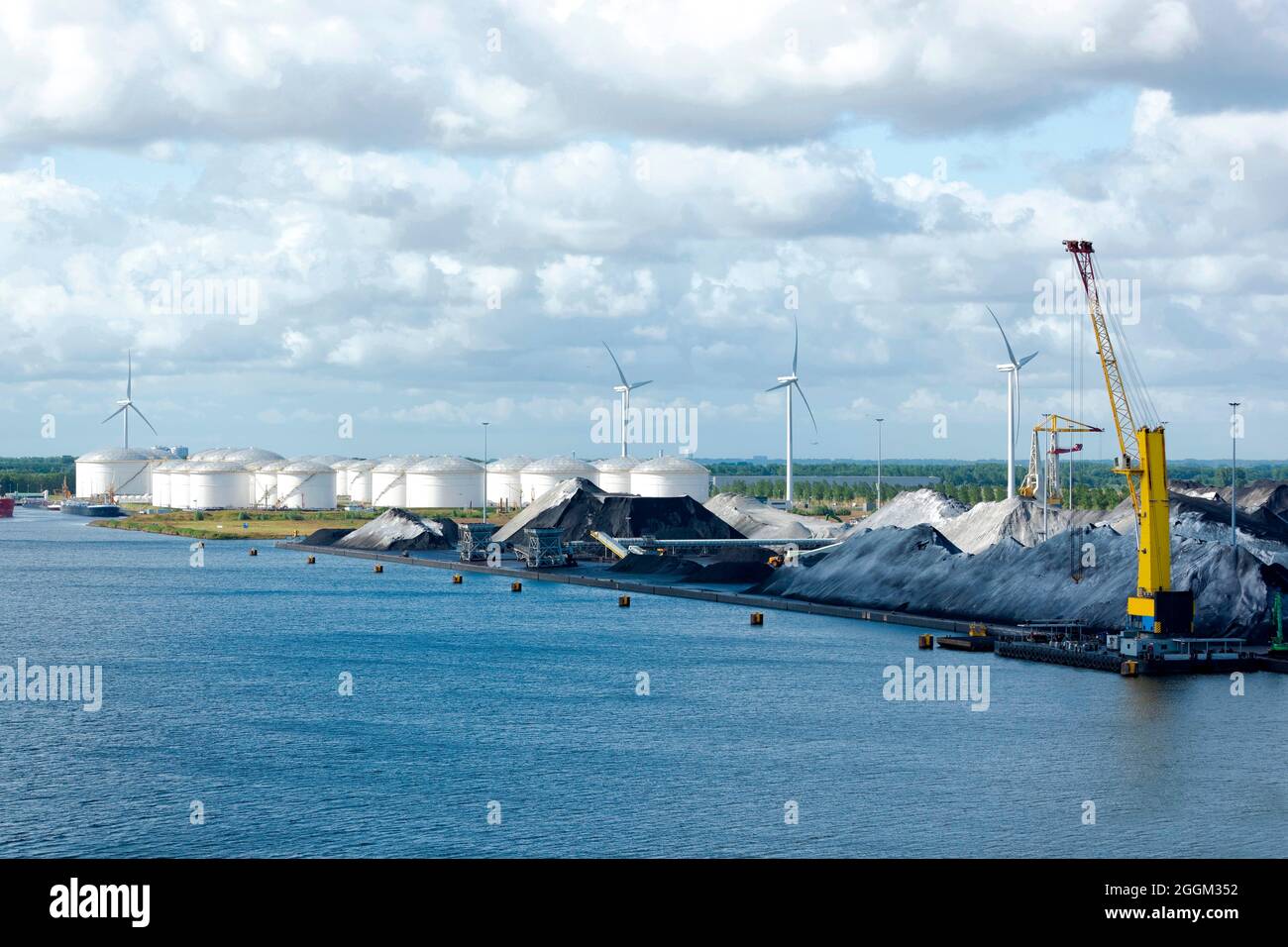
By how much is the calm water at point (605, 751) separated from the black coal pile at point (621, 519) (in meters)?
67.6

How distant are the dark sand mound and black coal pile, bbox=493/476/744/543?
138 ft

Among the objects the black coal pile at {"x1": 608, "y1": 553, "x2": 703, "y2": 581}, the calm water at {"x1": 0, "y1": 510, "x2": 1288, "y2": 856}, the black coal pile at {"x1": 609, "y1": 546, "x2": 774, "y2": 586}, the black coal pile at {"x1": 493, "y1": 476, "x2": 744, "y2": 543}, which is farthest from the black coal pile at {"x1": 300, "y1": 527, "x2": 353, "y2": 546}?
the calm water at {"x1": 0, "y1": 510, "x2": 1288, "y2": 856}

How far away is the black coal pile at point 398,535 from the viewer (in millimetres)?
173125

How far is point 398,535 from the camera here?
570 ft

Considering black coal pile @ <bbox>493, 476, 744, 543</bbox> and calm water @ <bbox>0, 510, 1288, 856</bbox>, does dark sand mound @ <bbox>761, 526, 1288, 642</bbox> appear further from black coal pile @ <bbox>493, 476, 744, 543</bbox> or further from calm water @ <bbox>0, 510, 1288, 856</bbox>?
black coal pile @ <bbox>493, 476, 744, 543</bbox>

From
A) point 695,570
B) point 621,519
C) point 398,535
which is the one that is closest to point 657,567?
point 695,570

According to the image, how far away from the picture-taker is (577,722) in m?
61.0

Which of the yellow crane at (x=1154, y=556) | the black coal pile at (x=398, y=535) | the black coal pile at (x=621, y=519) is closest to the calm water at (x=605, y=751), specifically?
the yellow crane at (x=1154, y=556)

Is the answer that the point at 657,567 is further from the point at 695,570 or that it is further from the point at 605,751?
the point at 605,751

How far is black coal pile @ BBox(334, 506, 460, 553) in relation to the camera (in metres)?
173
